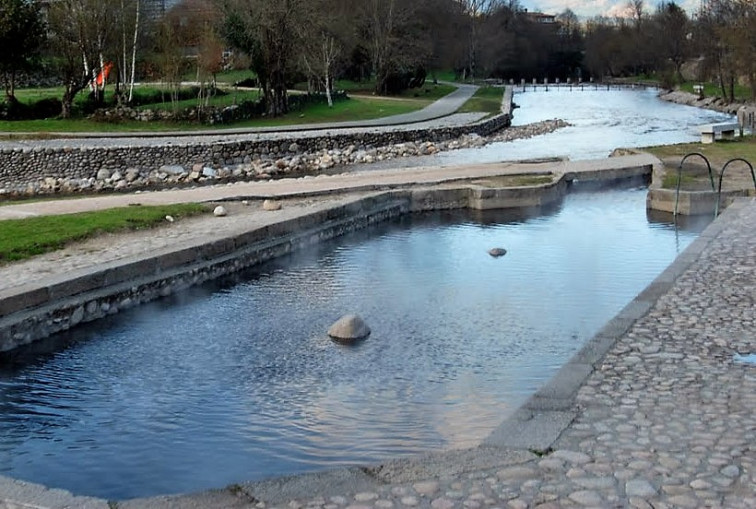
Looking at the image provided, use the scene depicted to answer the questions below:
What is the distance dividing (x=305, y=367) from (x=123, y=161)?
2222 cm

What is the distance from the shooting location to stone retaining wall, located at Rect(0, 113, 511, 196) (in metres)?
28.6

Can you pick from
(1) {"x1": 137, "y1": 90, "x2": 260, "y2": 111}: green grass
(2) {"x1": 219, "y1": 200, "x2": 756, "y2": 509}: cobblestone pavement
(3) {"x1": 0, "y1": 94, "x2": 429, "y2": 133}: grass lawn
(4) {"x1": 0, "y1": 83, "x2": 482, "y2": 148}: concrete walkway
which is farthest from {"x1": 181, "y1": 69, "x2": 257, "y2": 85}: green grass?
(2) {"x1": 219, "y1": 200, "x2": 756, "y2": 509}: cobblestone pavement

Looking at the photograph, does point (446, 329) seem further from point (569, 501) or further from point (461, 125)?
point (461, 125)

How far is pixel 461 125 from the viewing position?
41375 mm

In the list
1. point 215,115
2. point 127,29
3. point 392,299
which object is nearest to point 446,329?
point 392,299

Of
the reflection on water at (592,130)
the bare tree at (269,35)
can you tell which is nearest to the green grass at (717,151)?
the reflection on water at (592,130)

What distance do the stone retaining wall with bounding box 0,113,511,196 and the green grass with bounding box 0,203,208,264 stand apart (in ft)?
42.2

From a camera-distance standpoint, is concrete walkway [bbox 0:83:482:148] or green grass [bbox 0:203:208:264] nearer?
green grass [bbox 0:203:208:264]

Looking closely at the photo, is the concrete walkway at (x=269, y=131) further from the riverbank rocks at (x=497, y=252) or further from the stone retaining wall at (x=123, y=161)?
the riverbank rocks at (x=497, y=252)

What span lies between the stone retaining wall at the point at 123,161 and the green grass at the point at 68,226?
12.9 metres

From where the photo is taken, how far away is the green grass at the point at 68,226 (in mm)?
12830

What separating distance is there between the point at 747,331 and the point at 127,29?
39492 mm

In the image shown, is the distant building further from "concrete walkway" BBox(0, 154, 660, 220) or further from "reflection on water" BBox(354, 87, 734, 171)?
"concrete walkway" BBox(0, 154, 660, 220)

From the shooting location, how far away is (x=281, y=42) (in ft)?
142
